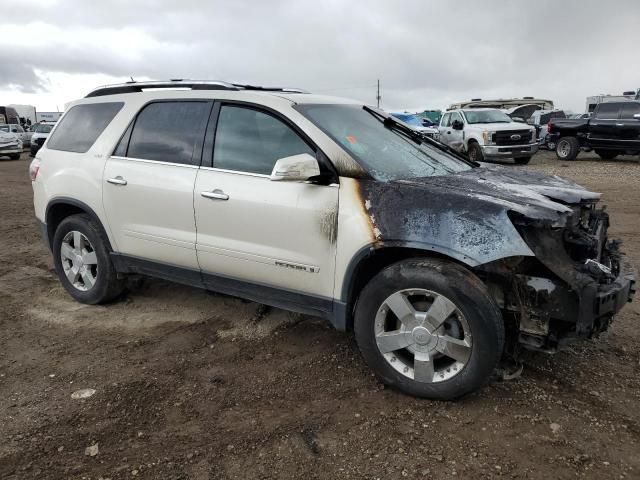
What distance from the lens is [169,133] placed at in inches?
162

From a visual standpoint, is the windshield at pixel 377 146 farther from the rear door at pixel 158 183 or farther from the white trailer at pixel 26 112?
the white trailer at pixel 26 112

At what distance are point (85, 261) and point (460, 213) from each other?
3.30 m

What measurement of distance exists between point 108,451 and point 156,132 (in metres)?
2.39

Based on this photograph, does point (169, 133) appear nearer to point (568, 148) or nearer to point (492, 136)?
point (492, 136)

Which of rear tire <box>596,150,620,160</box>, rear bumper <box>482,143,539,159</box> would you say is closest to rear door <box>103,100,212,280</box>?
rear bumper <box>482,143,539,159</box>

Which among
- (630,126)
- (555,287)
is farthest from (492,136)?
(555,287)

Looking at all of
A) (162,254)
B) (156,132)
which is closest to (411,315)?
(162,254)

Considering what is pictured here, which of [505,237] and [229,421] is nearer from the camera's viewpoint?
[505,237]

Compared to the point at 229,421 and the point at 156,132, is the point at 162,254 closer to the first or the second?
the point at 156,132

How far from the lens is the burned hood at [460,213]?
283cm

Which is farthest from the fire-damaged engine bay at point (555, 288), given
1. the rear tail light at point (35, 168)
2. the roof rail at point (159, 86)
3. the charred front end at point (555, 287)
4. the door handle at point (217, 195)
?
the rear tail light at point (35, 168)

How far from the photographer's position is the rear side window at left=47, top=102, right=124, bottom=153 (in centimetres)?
455

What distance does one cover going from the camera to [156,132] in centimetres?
420

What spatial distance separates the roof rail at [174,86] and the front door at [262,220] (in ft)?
0.97
